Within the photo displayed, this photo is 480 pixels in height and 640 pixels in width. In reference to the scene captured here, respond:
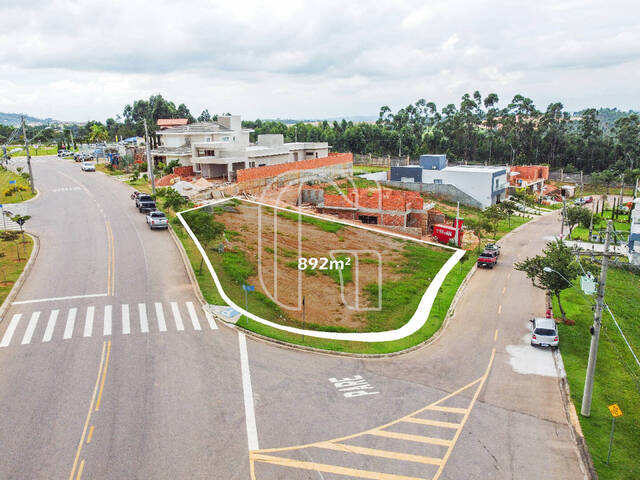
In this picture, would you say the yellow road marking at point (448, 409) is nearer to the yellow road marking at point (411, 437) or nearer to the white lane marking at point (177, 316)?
the yellow road marking at point (411, 437)

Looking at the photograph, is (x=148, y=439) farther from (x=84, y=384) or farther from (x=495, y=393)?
(x=495, y=393)

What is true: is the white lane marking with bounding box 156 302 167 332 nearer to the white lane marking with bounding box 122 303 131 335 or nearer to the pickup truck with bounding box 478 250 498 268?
the white lane marking with bounding box 122 303 131 335

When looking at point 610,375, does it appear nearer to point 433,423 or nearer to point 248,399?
point 433,423

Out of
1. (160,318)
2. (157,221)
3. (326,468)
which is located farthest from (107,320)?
(157,221)

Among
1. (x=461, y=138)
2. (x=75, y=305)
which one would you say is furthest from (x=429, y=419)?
(x=461, y=138)

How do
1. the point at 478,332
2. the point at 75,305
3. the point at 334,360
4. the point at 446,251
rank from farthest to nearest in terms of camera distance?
1. the point at 446,251
2. the point at 478,332
3. the point at 75,305
4. the point at 334,360

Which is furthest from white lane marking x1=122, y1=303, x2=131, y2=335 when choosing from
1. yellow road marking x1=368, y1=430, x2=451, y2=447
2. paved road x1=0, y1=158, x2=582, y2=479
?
yellow road marking x1=368, y1=430, x2=451, y2=447
